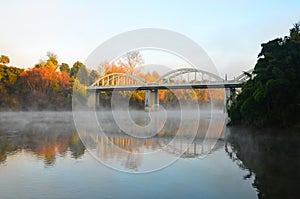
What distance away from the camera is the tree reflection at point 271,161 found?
199 inches

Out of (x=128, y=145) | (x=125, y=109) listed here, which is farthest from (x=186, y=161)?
(x=125, y=109)

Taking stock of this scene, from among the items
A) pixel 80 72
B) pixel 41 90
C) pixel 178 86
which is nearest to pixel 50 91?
pixel 41 90

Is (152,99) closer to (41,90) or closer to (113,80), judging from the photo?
(113,80)

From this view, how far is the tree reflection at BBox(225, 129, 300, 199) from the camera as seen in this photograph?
5.05 metres

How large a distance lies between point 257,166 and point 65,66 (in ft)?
128

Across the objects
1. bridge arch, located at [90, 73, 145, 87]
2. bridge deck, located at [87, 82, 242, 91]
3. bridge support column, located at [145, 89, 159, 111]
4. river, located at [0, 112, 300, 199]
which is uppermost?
bridge arch, located at [90, 73, 145, 87]

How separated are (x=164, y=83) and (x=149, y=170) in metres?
26.6

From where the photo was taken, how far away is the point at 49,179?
554 cm

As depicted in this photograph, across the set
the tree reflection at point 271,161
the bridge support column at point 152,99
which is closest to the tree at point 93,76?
the bridge support column at point 152,99

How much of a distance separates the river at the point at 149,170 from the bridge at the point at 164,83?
66.0 feet

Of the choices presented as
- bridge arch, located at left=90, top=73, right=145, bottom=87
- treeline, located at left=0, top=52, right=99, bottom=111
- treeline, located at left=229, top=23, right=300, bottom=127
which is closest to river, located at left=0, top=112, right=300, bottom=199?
treeline, located at left=229, top=23, right=300, bottom=127

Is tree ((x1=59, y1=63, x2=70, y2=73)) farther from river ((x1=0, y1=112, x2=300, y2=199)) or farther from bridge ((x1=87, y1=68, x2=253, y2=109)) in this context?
river ((x1=0, y1=112, x2=300, y2=199))

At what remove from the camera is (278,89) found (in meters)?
11.4

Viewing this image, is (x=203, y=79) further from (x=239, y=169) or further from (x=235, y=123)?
(x=239, y=169)
